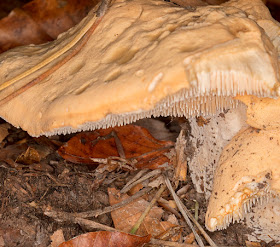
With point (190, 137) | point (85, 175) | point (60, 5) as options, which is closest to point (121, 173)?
point (85, 175)

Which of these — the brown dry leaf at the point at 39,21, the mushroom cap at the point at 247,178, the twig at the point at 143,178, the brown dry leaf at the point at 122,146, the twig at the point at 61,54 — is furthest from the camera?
the brown dry leaf at the point at 39,21

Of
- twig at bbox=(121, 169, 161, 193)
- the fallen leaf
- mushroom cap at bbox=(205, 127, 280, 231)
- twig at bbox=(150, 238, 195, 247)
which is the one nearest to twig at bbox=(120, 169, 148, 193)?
twig at bbox=(121, 169, 161, 193)

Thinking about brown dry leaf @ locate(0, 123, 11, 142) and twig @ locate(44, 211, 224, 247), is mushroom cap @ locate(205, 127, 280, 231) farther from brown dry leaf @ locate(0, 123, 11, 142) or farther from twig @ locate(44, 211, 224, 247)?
brown dry leaf @ locate(0, 123, 11, 142)

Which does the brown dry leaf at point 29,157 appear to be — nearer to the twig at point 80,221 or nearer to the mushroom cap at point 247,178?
the twig at point 80,221

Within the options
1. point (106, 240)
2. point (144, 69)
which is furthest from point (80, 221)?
point (144, 69)

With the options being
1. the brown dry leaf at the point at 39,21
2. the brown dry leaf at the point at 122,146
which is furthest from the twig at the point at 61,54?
the brown dry leaf at the point at 39,21
